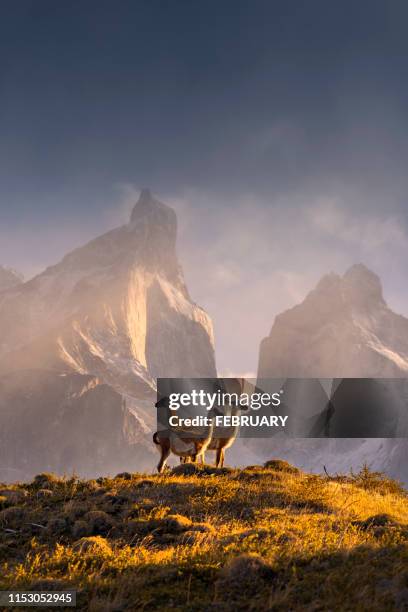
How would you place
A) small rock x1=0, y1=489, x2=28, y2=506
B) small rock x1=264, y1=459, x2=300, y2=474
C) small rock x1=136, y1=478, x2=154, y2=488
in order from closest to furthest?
small rock x1=0, y1=489, x2=28, y2=506 < small rock x1=136, y1=478, x2=154, y2=488 < small rock x1=264, y1=459, x2=300, y2=474

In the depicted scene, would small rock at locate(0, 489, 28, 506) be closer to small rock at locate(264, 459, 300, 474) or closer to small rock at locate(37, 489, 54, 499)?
small rock at locate(37, 489, 54, 499)

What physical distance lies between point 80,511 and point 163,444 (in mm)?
6497

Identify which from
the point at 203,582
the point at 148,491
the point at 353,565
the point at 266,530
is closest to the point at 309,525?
the point at 266,530

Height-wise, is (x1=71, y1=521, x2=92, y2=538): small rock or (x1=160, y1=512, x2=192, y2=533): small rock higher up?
(x1=160, y1=512, x2=192, y2=533): small rock

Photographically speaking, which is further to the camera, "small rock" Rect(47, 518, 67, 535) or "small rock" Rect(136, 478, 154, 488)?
"small rock" Rect(136, 478, 154, 488)

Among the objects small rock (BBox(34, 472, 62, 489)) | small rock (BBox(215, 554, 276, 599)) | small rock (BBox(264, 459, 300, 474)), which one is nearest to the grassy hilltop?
small rock (BBox(215, 554, 276, 599))

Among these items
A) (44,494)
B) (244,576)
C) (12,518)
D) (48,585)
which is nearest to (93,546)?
(48,585)

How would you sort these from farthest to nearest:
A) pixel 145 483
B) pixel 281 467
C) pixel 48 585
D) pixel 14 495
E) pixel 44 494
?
pixel 281 467 → pixel 145 483 → pixel 44 494 → pixel 14 495 → pixel 48 585

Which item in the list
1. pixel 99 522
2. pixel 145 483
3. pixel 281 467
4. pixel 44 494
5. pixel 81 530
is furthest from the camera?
pixel 281 467

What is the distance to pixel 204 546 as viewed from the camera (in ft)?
30.2

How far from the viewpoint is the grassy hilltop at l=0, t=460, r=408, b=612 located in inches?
285

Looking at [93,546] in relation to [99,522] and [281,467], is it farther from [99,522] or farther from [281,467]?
[281,467]

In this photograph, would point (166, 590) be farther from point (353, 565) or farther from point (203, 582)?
point (353, 565)

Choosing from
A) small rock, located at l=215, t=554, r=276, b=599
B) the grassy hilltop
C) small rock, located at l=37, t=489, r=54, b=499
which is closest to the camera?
the grassy hilltop
